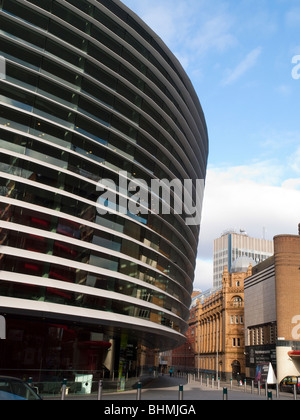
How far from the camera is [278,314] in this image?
51156 mm

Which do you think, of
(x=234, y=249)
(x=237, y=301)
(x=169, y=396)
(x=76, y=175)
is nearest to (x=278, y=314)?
(x=169, y=396)

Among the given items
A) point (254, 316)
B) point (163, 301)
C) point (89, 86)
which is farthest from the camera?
point (254, 316)

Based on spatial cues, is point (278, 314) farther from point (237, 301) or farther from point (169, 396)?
point (237, 301)

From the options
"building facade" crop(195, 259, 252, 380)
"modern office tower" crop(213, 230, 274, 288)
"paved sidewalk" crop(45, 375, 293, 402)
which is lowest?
"paved sidewalk" crop(45, 375, 293, 402)

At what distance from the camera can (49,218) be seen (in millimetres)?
22672

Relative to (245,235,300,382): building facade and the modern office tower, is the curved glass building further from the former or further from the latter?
the modern office tower

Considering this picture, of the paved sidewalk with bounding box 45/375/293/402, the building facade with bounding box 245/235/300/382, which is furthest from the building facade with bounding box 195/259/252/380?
the paved sidewalk with bounding box 45/375/293/402

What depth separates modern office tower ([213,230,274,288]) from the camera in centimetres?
17288

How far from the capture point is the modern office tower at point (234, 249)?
17288cm

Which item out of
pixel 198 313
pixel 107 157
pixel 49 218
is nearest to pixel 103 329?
pixel 49 218

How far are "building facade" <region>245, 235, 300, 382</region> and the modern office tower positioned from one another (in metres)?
112

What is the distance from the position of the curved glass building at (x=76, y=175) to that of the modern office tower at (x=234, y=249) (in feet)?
479
